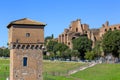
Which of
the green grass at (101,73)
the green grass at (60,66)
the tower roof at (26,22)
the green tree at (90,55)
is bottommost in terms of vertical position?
the green grass at (101,73)

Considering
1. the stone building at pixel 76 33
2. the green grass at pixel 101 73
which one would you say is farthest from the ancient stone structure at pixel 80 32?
the green grass at pixel 101 73

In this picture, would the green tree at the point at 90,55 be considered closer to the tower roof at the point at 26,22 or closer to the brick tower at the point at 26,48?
the brick tower at the point at 26,48

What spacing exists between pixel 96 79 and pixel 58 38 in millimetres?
70742

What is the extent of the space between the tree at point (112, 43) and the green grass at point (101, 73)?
14825 mm

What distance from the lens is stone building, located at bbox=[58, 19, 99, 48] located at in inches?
4518

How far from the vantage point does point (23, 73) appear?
40.2 metres

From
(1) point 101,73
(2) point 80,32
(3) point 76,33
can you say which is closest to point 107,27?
(3) point 76,33

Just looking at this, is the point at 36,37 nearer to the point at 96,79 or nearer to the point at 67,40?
the point at 96,79

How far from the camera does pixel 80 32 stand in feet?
400

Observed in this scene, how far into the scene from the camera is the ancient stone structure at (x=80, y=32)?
110562mm

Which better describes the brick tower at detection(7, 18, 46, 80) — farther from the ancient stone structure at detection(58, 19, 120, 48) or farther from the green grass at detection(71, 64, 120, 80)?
the ancient stone structure at detection(58, 19, 120, 48)

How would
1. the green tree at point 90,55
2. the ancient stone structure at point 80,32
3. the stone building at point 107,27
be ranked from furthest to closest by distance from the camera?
the ancient stone structure at point 80,32
the stone building at point 107,27
the green tree at point 90,55

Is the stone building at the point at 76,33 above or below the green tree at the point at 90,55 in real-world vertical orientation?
above

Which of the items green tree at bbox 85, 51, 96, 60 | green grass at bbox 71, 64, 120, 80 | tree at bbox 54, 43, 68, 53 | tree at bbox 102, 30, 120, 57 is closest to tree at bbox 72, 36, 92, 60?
tree at bbox 54, 43, 68, 53
